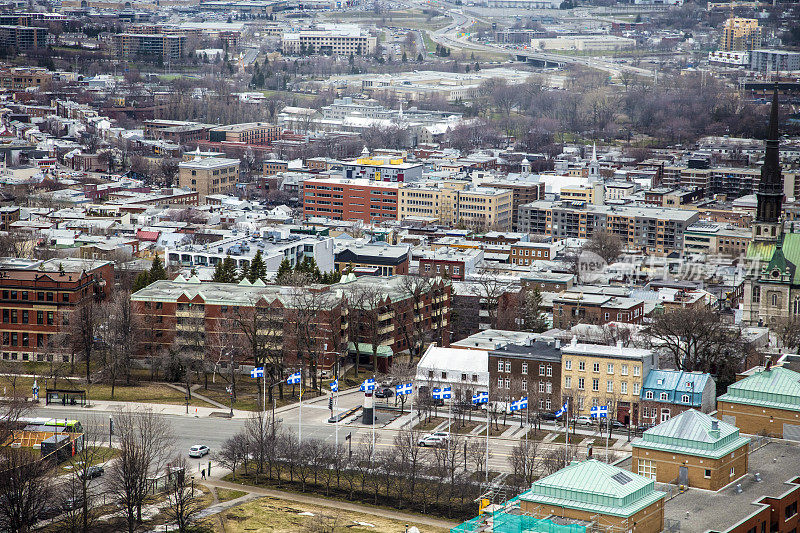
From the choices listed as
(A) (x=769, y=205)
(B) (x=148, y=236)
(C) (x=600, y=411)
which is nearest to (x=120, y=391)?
(C) (x=600, y=411)

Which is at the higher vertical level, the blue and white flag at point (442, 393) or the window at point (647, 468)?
the window at point (647, 468)

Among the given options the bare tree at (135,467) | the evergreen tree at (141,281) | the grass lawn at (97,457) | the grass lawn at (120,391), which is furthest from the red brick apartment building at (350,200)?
the bare tree at (135,467)

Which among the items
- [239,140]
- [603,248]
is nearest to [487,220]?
[603,248]

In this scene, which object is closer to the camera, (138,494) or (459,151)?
(138,494)

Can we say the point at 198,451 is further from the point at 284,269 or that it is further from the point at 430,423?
the point at 284,269

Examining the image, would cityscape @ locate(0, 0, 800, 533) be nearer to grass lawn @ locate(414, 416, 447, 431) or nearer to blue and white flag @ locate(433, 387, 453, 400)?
grass lawn @ locate(414, 416, 447, 431)

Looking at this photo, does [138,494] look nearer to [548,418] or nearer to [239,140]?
[548,418]

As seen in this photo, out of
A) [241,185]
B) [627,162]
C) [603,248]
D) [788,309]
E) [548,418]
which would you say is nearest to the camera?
[548,418]

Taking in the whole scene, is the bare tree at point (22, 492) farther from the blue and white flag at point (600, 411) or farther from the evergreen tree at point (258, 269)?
the evergreen tree at point (258, 269)
